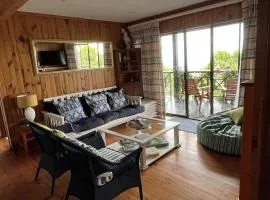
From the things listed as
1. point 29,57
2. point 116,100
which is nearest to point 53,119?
point 29,57

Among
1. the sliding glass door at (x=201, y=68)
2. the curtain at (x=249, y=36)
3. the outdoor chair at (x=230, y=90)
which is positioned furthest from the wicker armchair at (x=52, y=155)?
the outdoor chair at (x=230, y=90)

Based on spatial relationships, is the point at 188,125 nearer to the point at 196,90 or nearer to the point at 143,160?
the point at 196,90

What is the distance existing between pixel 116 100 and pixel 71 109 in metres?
1.04

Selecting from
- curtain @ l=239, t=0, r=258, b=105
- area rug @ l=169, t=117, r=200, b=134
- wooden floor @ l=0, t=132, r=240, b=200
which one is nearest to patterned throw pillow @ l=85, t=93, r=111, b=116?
wooden floor @ l=0, t=132, r=240, b=200

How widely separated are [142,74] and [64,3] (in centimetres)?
253

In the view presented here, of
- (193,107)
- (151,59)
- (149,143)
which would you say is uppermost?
(151,59)

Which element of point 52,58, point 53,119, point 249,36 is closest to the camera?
point 249,36

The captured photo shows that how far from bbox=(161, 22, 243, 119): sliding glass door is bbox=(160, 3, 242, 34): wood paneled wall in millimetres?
169

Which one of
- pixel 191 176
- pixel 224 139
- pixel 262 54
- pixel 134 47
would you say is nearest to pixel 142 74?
pixel 134 47

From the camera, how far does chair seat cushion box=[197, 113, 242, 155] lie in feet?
9.53

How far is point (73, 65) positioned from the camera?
4.27 meters

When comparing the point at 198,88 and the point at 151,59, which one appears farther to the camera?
the point at 151,59

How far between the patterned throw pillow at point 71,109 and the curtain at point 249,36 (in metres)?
2.99

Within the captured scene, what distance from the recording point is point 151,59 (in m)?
4.90
